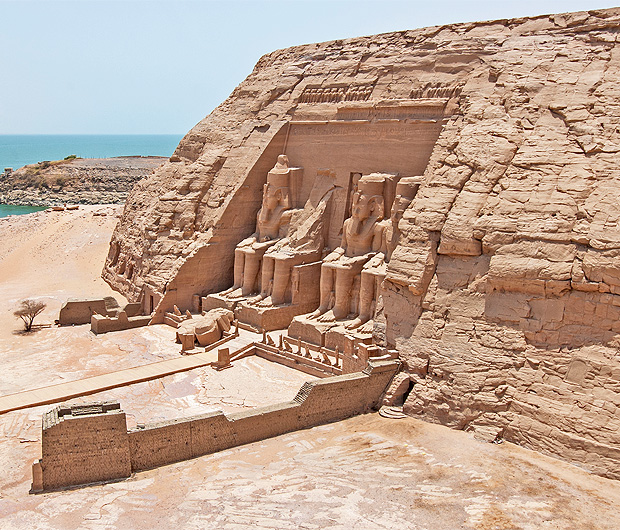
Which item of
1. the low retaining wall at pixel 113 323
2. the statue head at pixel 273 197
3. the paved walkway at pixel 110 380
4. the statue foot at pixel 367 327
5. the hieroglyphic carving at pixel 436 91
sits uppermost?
the hieroglyphic carving at pixel 436 91

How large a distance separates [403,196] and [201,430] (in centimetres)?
813

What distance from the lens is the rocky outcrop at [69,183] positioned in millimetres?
58812

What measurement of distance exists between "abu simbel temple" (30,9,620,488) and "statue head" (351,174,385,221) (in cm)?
4

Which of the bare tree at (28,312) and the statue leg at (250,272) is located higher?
the statue leg at (250,272)

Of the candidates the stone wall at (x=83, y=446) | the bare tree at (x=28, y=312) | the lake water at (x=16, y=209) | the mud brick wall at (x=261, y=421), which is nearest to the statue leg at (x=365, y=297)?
the mud brick wall at (x=261, y=421)

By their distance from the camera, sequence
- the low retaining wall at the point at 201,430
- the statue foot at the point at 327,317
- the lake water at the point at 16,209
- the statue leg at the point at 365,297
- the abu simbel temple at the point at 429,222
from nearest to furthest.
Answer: the low retaining wall at the point at 201,430 < the abu simbel temple at the point at 429,222 < the statue leg at the point at 365,297 < the statue foot at the point at 327,317 < the lake water at the point at 16,209

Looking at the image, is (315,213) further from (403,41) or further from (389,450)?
(389,450)

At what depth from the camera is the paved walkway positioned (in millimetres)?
14625

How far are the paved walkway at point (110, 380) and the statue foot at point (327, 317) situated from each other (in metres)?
1.93

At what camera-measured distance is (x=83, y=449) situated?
1154cm

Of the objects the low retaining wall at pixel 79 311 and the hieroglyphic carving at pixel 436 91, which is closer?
the hieroglyphic carving at pixel 436 91

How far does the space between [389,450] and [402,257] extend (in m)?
4.45

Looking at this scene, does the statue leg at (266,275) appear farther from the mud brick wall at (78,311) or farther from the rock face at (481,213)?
the mud brick wall at (78,311)

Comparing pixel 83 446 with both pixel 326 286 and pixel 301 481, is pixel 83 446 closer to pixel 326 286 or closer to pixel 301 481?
pixel 301 481
